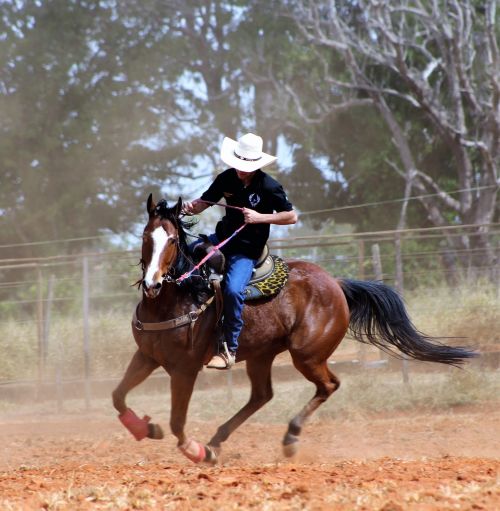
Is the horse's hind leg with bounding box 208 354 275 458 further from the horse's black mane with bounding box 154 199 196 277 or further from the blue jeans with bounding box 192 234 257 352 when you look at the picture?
the horse's black mane with bounding box 154 199 196 277

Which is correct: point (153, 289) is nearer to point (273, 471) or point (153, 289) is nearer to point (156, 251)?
point (156, 251)

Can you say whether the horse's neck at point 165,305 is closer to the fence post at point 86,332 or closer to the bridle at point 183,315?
the bridle at point 183,315

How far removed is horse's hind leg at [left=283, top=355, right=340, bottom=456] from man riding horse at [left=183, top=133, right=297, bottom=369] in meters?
0.85

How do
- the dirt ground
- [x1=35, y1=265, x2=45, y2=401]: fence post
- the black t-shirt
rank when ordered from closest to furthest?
the dirt ground
the black t-shirt
[x1=35, y1=265, x2=45, y2=401]: fence post

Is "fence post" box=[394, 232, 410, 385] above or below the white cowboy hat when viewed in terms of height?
below

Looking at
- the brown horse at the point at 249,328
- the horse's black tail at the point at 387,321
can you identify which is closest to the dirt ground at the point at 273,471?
the brown horse at the point at 249,328

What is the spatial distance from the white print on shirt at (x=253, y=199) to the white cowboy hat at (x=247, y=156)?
10.9 inches

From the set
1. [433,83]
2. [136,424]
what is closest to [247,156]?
[136,424]

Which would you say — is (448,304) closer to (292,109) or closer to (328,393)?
(328,393)

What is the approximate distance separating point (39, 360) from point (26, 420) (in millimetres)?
1404

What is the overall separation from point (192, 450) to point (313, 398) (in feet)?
4.25

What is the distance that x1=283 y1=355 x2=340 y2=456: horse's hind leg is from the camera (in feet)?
24.6

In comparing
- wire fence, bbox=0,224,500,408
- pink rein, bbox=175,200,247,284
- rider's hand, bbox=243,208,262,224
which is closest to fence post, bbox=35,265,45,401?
wire fence, bbox=0,224,500,408

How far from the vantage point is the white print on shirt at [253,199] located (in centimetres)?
739
